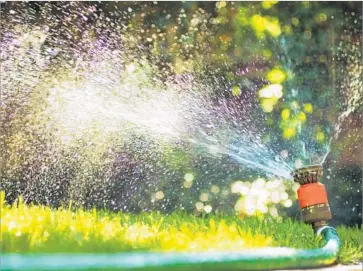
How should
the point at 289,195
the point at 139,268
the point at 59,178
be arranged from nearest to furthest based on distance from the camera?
the point at 139,268, the point at 59,178, the point at 289,195

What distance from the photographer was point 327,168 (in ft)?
9.59

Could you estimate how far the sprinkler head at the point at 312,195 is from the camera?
2.28m

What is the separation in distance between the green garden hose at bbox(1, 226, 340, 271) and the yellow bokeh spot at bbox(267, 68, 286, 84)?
1028mm

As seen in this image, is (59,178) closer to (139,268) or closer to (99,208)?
(99,208)

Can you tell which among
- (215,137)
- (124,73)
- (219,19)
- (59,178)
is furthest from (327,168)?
(59,178)

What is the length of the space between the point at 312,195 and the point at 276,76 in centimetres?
72

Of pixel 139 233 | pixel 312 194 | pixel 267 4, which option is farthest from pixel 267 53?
pixel 139 233

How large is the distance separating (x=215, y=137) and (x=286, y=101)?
38 centimetres

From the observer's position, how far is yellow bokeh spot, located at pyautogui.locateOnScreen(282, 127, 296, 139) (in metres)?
2.82

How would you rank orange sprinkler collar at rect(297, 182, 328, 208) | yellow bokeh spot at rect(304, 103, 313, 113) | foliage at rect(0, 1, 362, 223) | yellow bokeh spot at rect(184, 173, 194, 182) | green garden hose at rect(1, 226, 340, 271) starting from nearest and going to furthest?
green garden hose at rect(1, 226, 340, 271), orange sprinkler collar at rect(297, 182, 328, 208), foliage at rect(0, 1, 362, 223), yellow bokeh spot at rect(184, 173, 194, 182), yellow bokeh spot at rect(304, 103, 313, 113)

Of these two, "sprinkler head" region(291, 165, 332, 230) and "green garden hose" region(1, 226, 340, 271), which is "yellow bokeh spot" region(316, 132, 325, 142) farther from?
"green garden hose" region(1, 226, 340, 271)

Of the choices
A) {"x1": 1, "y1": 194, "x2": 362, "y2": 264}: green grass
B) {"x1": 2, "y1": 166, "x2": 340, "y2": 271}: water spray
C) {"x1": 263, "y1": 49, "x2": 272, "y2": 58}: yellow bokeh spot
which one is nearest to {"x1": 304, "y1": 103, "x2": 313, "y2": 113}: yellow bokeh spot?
{"x1": 263, "y1": 49, "x2": 272, "y2": 58}: yellow bokeh spot

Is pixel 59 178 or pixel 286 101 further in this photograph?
pixel 286 101

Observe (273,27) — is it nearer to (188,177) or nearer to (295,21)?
(295,21)
